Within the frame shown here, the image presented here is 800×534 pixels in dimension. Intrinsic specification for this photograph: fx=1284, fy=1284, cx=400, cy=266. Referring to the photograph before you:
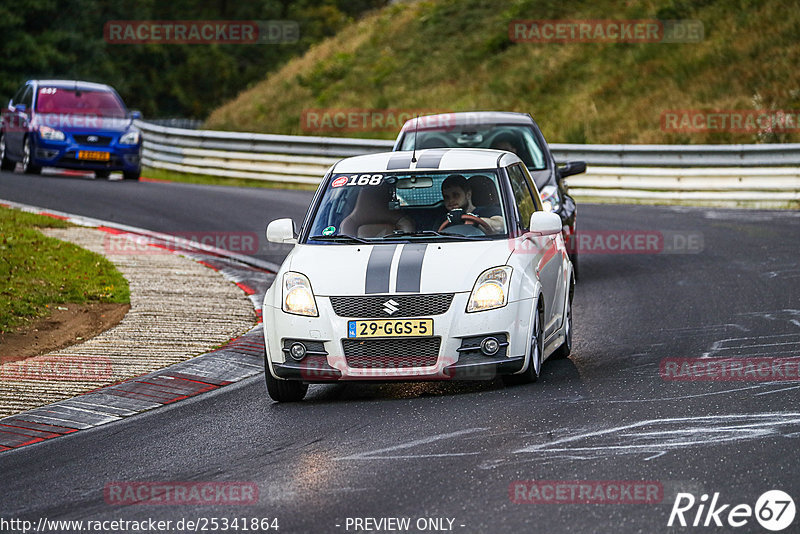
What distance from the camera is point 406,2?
47469mm

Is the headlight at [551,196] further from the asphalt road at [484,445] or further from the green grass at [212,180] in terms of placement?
the green grass at [212,180]

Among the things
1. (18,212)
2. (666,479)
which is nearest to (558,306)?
(666,479)

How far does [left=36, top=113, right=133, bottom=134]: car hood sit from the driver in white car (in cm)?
1624

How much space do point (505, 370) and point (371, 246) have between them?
1.31m

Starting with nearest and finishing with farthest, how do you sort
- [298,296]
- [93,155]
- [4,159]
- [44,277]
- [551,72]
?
[298,296]
[44,277]
[93,155]
[4,159]
[551,72]

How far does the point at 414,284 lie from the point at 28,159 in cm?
1851

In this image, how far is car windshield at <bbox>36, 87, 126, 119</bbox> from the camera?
24.9 metres

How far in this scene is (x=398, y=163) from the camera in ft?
31.5

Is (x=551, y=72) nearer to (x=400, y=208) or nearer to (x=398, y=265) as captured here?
(x=400, y=208)

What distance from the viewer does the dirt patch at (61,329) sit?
34.9 feet
